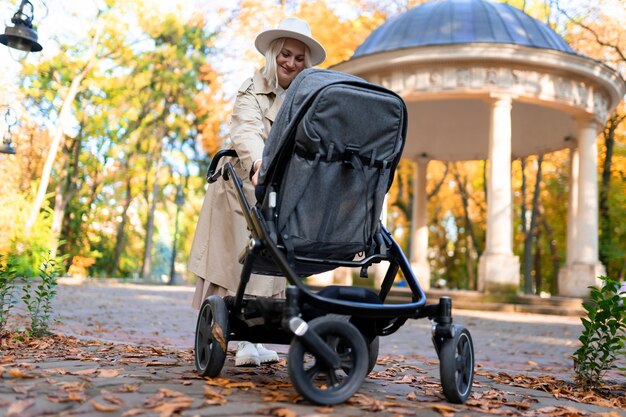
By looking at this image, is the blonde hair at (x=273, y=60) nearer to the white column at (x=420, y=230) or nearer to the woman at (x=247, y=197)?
the woman at (x=247, y=197)

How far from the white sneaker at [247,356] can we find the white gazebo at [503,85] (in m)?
10.5

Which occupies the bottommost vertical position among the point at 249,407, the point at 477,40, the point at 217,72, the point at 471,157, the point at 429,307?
the point at 249,407

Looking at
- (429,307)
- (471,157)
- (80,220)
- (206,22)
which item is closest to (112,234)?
(80,220)

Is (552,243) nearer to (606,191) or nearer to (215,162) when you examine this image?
(606,191)

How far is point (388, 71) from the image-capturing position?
48.7 ft

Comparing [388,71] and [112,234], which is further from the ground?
[388,71]

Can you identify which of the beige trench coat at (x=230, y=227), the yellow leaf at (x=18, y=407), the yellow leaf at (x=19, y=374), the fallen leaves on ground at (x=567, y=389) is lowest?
the fallen leaves on ground at (x=567, y=389)

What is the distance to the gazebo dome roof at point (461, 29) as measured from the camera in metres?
14.8

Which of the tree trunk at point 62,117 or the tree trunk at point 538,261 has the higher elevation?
the tree trunk at point 62,117

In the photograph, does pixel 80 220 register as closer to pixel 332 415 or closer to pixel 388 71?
pixel 388 71

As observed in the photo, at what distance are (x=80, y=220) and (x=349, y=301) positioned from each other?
90.6 feet

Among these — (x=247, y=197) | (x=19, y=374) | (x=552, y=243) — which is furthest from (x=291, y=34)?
(x=552, y=243)

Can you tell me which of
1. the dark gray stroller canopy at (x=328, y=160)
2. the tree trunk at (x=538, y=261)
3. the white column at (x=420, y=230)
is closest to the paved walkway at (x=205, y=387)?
the dark gray stroller canopy at (x=328, y=160)

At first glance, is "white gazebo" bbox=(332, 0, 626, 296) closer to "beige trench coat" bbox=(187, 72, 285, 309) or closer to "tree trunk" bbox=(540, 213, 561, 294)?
"tree trunk" bbox=(540, 213, 561, 294)
